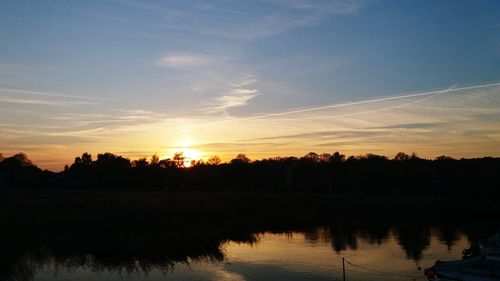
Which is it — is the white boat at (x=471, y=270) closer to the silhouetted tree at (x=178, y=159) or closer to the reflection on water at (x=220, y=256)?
the reflection on water at (x=220, y=256)

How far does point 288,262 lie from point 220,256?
14.8 ft

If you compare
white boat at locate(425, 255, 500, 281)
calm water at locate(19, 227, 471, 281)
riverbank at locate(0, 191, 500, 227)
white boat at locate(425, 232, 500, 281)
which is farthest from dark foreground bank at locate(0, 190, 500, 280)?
white boat at locate(425, 255, 500, 281)

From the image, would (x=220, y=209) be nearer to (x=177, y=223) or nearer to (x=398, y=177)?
(x=177, y=223)

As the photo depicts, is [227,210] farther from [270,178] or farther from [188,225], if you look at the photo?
[270,178]

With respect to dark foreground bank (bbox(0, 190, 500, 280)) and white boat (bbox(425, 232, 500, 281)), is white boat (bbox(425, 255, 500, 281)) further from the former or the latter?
dark foreground bank (bbox(0, 190, 500, 280))

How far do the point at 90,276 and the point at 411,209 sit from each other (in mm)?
45589

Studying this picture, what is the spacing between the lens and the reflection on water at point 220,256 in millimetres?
26172

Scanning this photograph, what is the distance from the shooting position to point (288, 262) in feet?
98.5

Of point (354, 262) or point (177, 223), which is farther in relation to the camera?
point (177, 223)

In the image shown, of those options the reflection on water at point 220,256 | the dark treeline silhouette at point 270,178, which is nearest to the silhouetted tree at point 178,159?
the dark treeline silhouette at point 270,178

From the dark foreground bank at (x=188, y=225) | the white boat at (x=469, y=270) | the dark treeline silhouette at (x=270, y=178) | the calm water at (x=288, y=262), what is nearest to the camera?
the white boat at (x=469, y=270)

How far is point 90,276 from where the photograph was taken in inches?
1027

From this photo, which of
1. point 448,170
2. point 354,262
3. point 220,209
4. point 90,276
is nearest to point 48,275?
point 90,276

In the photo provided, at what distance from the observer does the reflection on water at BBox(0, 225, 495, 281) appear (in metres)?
26.2
